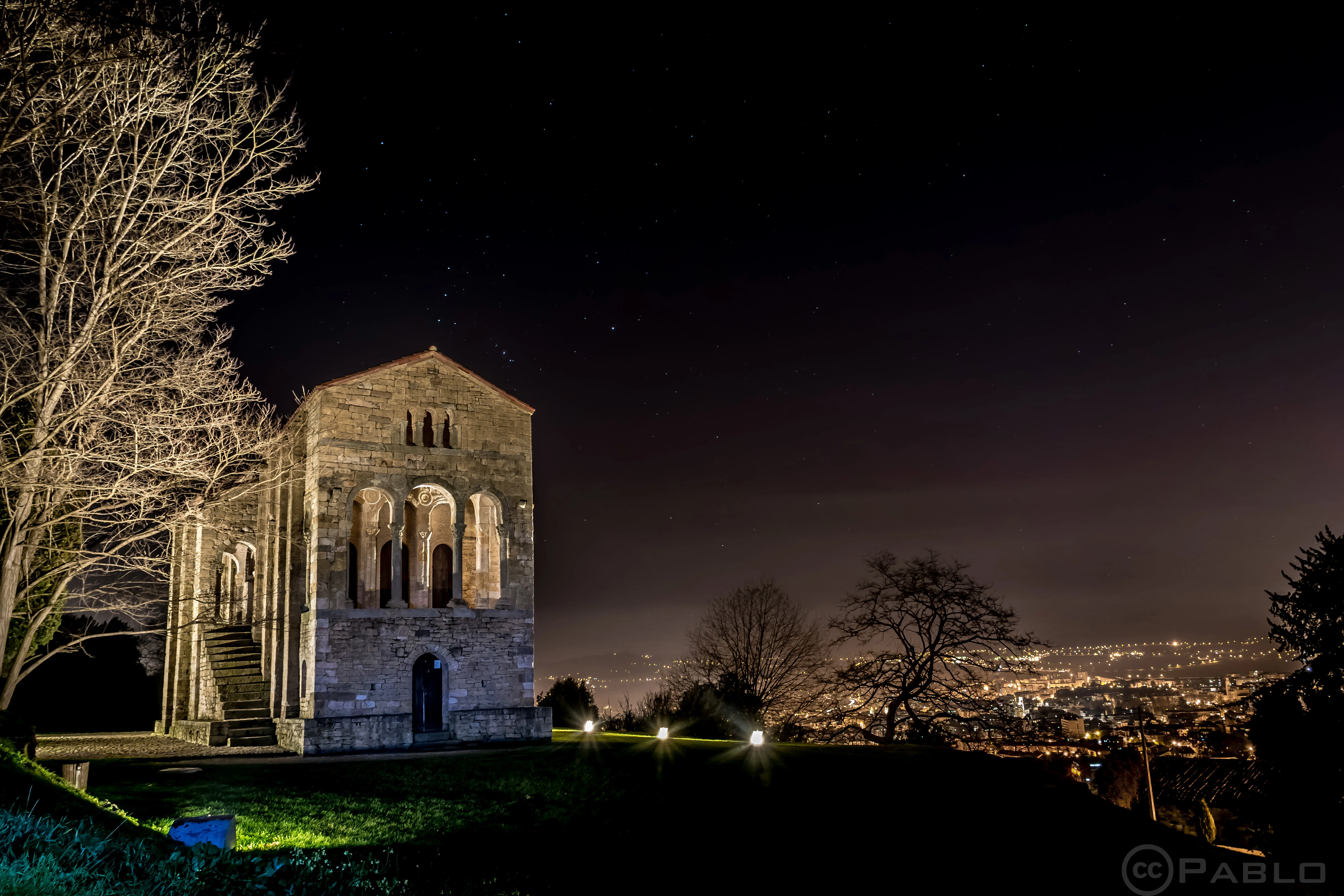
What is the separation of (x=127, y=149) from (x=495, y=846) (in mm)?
13319

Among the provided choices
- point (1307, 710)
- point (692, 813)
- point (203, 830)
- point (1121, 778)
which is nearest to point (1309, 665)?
point (1307, 710)

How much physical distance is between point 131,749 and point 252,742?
350 cm

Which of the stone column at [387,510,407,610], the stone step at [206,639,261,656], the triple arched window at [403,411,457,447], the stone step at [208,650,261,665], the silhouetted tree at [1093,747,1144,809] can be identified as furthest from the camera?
the silhouetted tree at [1093,747,1144,809]

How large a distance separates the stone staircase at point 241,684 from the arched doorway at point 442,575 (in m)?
5.86

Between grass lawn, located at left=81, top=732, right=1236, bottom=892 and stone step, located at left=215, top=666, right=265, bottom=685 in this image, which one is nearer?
grass lawn, located at left=81, top=732, right=1236, bottom=892

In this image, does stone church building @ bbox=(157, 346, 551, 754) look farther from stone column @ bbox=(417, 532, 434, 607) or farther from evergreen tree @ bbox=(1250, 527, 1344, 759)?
evergreen tree @ bbox=(1250, 527, 1344, 759)

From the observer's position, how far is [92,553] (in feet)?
50.4

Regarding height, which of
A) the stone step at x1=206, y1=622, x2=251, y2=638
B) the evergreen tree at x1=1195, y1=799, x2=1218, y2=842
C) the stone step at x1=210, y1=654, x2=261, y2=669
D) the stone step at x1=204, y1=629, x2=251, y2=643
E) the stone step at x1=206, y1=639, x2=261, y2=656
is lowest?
the evergreen tree at x1=1195, y1=799, x2=1218, y2=842

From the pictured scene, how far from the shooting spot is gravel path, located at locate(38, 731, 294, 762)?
2009 centimetres

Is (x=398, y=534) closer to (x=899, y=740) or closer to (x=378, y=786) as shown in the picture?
(x=378, y=786)

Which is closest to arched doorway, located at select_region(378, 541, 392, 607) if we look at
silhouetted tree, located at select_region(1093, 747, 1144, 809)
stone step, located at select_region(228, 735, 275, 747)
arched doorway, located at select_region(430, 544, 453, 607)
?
arched doorway, located at select_region(430, 544, 453, 607)

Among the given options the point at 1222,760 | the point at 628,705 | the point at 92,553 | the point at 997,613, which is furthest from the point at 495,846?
the point at 1222,760

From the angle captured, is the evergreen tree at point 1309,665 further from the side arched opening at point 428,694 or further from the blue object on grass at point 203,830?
the blue object on grass at point 203,830

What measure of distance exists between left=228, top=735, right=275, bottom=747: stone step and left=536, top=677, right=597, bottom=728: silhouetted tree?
1390 cm
